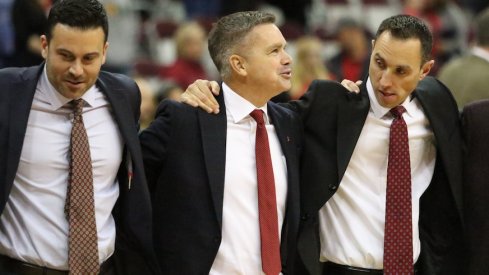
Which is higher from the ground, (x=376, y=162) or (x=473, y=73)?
(x=473, y=73)

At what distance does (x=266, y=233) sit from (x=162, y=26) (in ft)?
23.5

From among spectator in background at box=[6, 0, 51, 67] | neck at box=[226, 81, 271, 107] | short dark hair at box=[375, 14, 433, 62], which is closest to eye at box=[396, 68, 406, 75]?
short dark hair at box=[375, 14, 433, 62]

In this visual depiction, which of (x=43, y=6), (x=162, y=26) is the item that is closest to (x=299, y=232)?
(x=43, y=6)

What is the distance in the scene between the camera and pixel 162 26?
11.0 m

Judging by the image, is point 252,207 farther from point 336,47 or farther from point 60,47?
point 336,47

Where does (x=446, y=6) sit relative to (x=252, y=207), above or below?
above

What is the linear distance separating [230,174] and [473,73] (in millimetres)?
2246

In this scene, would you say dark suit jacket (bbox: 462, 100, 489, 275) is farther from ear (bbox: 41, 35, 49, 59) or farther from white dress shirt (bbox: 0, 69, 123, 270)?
ear (bbox: 41, 35, 49, 59)

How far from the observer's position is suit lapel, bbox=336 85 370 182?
428 cm

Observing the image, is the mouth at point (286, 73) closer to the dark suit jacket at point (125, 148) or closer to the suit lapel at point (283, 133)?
the suit lapel at point (283, 133)

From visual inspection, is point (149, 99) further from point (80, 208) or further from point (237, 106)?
point (80, 208)

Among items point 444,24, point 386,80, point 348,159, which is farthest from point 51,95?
point 444,24

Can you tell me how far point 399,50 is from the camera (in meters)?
4.25

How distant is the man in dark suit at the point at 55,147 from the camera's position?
379 cm
